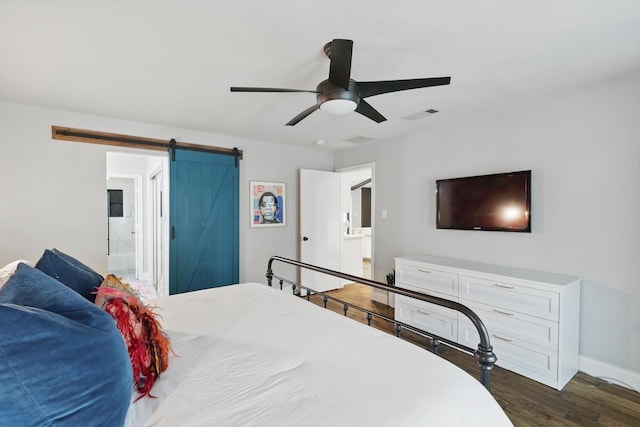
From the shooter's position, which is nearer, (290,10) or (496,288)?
(290,10)

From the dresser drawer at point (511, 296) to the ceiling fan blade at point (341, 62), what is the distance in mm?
2129

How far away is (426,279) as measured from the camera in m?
3.34

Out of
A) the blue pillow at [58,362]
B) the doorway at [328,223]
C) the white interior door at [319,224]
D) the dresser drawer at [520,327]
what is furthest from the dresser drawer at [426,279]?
the blue pillow at [58,362]

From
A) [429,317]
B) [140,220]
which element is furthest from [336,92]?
[140,220]

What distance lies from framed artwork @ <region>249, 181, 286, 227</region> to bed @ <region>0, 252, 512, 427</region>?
293cm

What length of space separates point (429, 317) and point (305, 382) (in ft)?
8.27

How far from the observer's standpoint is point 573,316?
8.35ft

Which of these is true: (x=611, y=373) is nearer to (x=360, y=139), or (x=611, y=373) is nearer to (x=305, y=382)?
(x=305, y=382)

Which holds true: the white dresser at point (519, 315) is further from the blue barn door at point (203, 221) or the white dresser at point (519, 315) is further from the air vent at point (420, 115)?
the blue barn door at point (203, 221)

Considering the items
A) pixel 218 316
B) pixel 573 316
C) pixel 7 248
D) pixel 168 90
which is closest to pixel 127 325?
pixel 218 316

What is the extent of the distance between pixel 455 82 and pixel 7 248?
4.34 meters

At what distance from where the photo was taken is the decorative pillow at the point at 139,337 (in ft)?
3.68

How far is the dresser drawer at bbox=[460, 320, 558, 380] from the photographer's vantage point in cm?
241

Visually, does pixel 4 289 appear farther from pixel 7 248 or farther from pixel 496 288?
pixel 496 288
